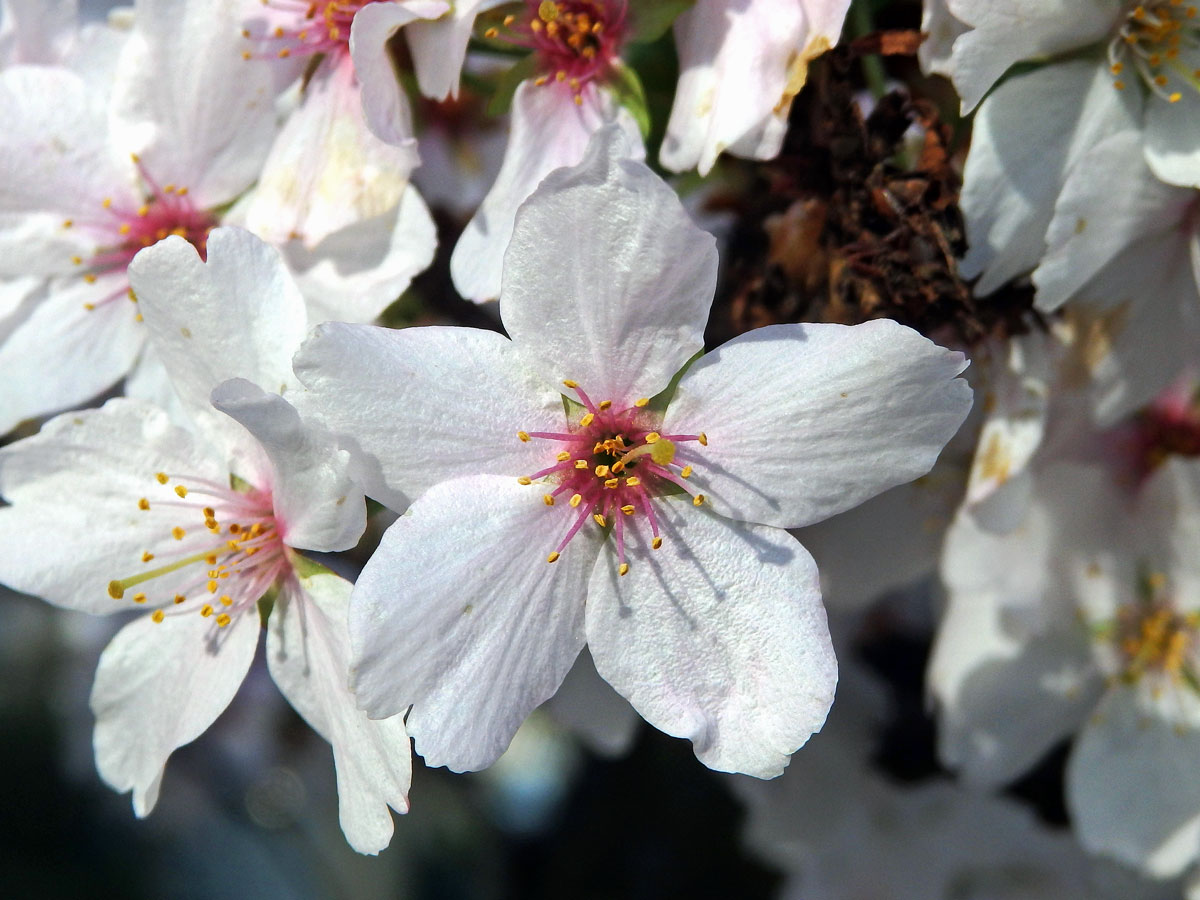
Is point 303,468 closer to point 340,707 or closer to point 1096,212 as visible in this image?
point 340,707

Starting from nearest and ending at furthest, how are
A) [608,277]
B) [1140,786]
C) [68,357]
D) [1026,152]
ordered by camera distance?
[608,277] → [1026,152] → [68,357] → [1140,786]

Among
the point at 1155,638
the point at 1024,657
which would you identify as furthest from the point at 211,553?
the point at 1155,638

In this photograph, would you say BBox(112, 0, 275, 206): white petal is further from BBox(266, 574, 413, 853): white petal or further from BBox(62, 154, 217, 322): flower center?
BBox(266, 574, 413, 853): white petal

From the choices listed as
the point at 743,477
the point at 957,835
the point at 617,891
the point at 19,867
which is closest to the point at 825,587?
the point at 743,477

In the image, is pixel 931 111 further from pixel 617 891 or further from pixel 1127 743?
pixel 617 891

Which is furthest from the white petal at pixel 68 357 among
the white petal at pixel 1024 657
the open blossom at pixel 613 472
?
the white petal at pixel 1024 657

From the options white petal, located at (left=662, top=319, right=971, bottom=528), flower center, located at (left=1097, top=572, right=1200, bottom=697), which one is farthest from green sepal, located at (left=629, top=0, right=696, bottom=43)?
flower center, located at (left=1097, top=572, right=1200, bottom=697)
